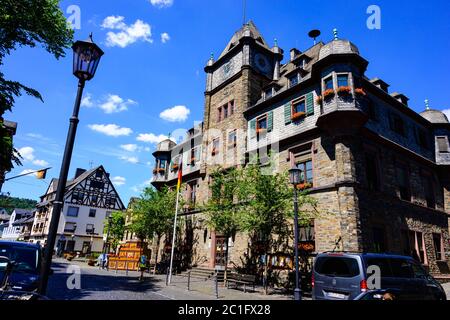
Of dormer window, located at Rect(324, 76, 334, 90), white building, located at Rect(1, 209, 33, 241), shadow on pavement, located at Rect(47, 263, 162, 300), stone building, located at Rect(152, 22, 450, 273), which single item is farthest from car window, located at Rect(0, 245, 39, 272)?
white building, located at Rect(1, 209, 33, 241)

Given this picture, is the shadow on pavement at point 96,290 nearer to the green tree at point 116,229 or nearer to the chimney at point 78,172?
the green tree at point 116,229

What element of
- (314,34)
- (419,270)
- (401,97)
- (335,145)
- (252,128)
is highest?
(314,34)

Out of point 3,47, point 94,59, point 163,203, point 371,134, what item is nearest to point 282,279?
point 371,134

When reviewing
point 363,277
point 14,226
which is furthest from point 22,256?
point 14,226

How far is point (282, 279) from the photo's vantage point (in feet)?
55.1

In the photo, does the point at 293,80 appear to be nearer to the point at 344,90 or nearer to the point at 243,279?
the point at 344,90

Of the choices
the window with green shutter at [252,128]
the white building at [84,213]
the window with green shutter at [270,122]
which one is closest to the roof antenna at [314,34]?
the window with green shutter at [270,122]

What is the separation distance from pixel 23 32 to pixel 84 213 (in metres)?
48.0

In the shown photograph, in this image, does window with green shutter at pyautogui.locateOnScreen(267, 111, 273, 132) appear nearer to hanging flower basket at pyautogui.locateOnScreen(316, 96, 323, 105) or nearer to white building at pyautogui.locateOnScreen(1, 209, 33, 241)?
hanging flower basket at pyautogui.locateOnScreen(316, 96, 323, 105)

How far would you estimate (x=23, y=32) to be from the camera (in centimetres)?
1314

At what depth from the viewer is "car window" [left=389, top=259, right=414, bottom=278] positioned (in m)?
8.23

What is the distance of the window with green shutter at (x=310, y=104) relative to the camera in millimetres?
18172

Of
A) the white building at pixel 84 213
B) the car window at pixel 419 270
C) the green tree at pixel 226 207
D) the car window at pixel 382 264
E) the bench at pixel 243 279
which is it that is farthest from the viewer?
the white building at pixel 84 213

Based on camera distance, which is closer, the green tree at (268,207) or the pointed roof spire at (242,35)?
the green tree at (268,207)
